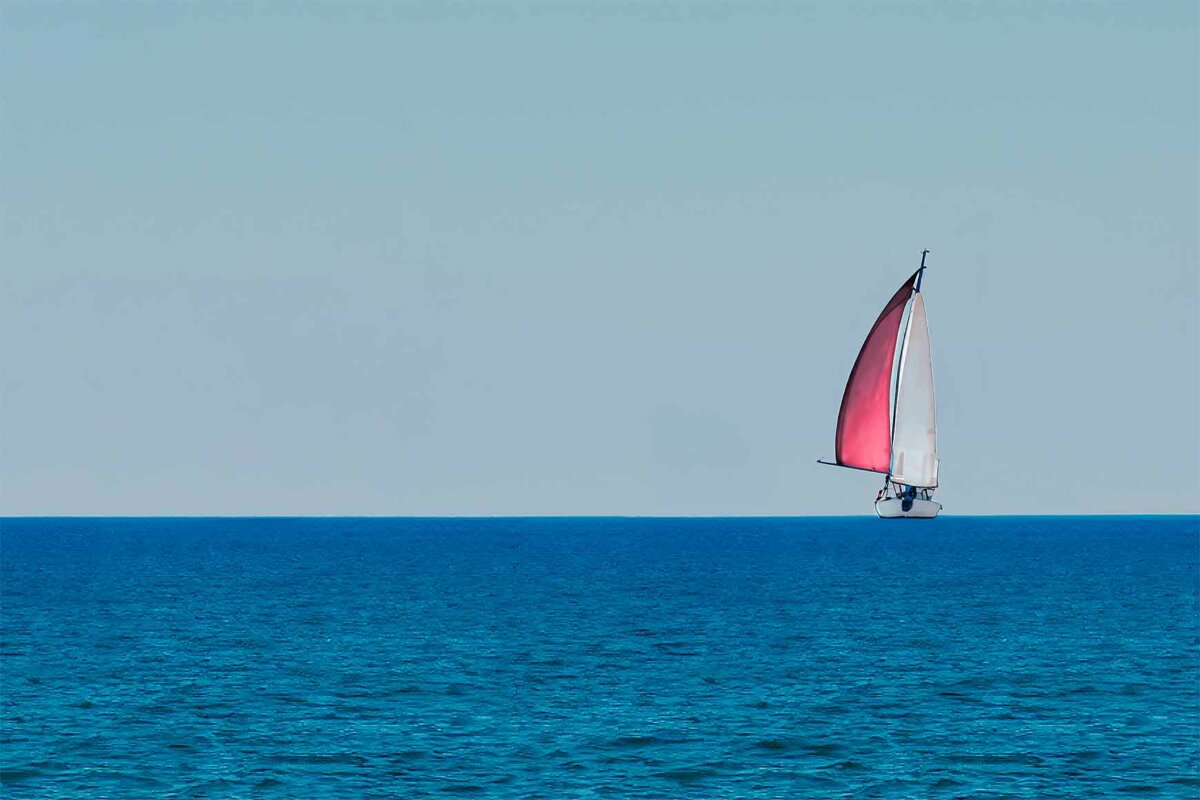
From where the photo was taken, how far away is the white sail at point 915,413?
183 feet

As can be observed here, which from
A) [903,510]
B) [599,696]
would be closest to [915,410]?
[903,510]

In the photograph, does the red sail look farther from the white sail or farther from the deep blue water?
the deep blue water

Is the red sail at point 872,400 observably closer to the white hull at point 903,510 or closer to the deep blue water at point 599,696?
the white hull at point 903,510

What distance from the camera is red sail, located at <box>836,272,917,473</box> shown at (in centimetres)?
6469

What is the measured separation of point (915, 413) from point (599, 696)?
56.1 feet

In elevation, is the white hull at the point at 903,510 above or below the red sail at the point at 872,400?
below

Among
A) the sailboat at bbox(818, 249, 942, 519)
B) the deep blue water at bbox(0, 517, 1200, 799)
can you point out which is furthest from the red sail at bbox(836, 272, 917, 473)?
the deep blue water at bbox(0, 517, 1200, 799)

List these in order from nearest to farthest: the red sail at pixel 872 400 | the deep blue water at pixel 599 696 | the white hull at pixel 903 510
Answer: the deep blue water at pixel 599 696 → the white hull at pixel 903 510 → the red sail at pixel 872 400

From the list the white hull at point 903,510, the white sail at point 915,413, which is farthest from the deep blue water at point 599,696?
the white sail at point 915,413

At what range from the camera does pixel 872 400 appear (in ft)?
217

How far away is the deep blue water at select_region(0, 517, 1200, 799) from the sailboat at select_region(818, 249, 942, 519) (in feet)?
28.3

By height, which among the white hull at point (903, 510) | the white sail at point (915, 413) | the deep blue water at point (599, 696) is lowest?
the deep blue water at point (599, 696)

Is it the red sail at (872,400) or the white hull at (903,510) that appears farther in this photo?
the red sail at (872,400)

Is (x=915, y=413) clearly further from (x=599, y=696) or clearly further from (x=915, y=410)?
(x=599, y=696)
